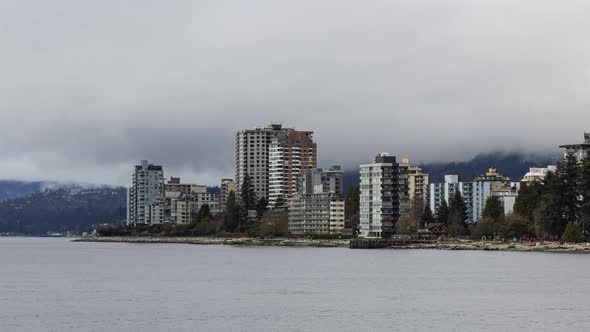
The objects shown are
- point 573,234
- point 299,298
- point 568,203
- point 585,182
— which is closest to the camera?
point 299,298

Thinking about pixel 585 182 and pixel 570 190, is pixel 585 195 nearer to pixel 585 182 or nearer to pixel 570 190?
pixel 585 182

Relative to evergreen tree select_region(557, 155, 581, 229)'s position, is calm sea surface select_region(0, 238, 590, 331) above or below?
below

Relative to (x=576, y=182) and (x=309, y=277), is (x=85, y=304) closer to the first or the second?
(x=309, y=277)

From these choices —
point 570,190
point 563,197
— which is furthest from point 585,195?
point 563,197

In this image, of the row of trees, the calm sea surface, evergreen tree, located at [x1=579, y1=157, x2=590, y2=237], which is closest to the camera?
the calm sea surface

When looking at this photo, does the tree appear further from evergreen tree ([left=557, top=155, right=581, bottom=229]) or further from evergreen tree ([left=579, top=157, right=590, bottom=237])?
evergreen tree ([left=557, top=155, right=581, bottom=229])

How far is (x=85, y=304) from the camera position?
8331 cm

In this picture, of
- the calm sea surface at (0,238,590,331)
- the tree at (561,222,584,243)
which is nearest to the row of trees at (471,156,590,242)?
the tree at (561,222,584,243)

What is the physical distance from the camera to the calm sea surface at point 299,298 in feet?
233

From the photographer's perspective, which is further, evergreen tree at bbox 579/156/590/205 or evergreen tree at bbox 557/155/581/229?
evergreen tree at bbox 557/155/581/229

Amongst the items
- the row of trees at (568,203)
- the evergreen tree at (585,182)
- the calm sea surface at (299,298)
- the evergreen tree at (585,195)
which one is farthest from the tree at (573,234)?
the calm sea surface at (299,298)

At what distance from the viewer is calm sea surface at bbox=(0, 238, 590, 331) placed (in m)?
70.9

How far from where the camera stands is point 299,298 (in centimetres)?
8912

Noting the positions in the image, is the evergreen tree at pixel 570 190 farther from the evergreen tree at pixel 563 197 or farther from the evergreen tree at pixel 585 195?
the evergreen tree at pixel 585 195
